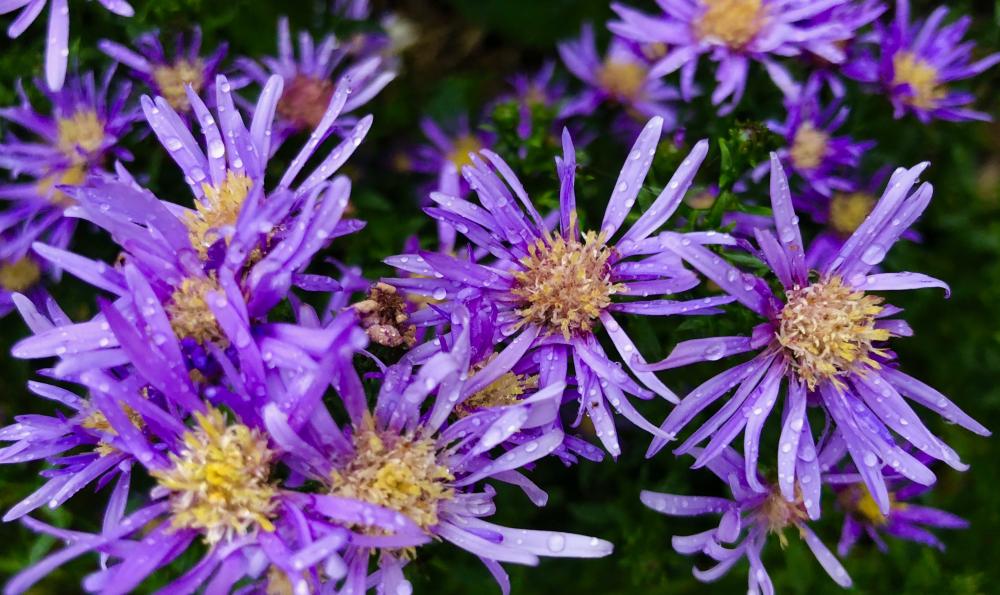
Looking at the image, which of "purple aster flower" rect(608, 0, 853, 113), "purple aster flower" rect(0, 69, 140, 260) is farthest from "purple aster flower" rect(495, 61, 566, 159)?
"purple aster flower" rect(0, 69, 140, 260)

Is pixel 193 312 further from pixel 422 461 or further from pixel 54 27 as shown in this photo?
pixel 54 27

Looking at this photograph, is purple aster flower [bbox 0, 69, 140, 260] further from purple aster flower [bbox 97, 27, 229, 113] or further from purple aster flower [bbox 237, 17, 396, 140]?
purple aster flower [bbox 237, 17, 396, 140]

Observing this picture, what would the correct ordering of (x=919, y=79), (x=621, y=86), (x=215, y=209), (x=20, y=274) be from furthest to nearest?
(x=621, y=86) → (x=919, y=79) → (x=20, y=274) → (x=215, y=209)

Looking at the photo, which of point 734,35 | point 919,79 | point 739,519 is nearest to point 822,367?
point 739,519

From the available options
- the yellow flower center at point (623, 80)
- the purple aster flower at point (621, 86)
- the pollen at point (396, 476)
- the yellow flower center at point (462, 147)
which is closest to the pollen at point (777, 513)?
the pollen at point (396, 476)

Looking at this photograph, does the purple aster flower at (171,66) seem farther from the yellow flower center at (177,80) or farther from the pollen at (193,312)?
the pollen at (193,312)

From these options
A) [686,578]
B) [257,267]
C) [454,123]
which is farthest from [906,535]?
[454,123]

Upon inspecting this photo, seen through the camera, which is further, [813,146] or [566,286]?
[813,146]
